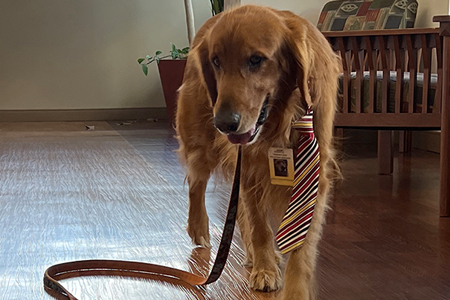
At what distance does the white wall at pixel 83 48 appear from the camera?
658 centimetres

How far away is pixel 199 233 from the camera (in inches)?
80.0

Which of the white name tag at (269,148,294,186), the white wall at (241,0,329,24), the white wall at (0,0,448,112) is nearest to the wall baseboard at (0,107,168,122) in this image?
the white wall at (0,0,448,112)

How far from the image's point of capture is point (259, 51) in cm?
142

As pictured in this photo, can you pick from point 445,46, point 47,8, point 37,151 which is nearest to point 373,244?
point 445,46

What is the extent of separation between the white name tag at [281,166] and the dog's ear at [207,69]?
237mm

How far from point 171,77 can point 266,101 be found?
4.63 m

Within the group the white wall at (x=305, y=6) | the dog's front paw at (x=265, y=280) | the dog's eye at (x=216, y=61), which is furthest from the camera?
the white wall at (x=305, y=6)

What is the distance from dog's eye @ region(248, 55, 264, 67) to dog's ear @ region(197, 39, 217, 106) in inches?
7.7

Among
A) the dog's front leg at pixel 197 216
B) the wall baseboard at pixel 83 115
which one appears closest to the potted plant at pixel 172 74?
the wall baseboard at pixel 83 115

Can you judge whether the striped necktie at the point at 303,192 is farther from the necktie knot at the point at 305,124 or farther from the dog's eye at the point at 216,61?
the dog's eye at the point at 216,61

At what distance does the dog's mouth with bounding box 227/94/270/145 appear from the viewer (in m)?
1.42

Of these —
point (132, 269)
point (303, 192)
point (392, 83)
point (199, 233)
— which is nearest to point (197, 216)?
point (199, 233)

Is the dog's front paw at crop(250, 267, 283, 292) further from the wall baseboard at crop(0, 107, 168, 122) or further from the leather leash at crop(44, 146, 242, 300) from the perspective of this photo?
the wall baseboard at crop(0, 107, 168, 122)

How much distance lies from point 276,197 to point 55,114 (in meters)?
5.52
